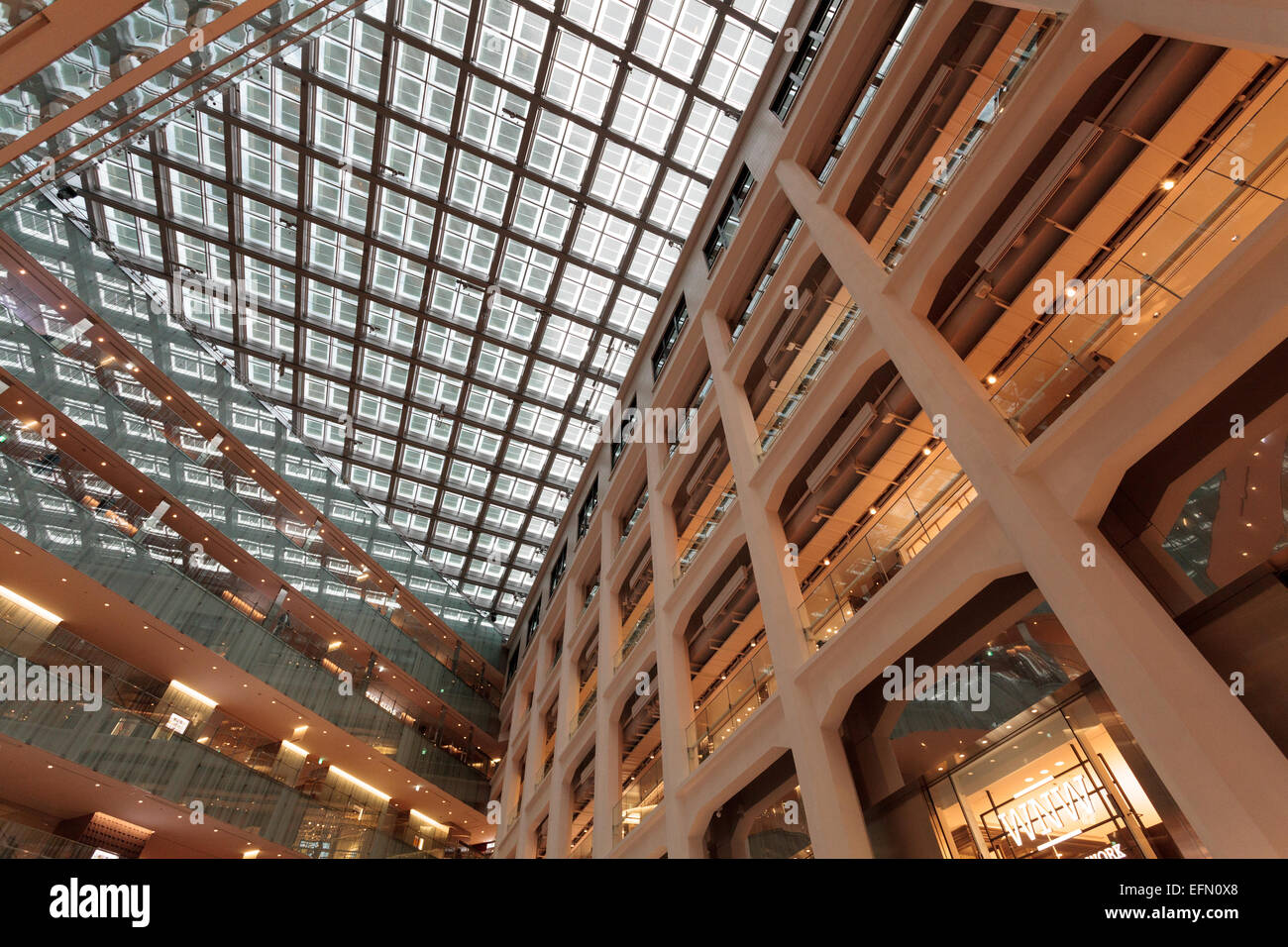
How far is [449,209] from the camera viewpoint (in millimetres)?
25016

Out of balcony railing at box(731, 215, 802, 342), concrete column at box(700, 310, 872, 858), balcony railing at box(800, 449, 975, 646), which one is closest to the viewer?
concrete column at box(700, 310, 872, 858)

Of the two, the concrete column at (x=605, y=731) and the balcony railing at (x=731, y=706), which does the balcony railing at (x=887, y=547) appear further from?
the concrete column at (x=605, y=731)

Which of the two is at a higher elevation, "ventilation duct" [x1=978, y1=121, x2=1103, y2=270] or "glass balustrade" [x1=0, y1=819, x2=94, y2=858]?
"ventilation duct" [x1=978, y1=121, x2=1103, y2=270]

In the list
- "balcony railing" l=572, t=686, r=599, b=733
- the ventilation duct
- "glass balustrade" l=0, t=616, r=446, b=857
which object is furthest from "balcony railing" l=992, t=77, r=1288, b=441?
"glass balustrade" l=0, t=616, r=446, b=857

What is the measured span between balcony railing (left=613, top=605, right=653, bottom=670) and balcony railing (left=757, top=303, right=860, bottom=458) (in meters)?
6.14

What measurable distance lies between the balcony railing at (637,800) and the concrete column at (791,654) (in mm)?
5483

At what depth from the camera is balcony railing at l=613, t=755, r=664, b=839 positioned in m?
15.0

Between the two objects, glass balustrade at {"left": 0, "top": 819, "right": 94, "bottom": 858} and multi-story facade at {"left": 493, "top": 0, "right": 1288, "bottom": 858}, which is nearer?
multi-story facade at {"left": 493, "top": 0, "right": 1288, "bottom": 858}

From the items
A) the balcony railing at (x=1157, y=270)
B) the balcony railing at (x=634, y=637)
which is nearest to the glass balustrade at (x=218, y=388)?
the balcony railing at (x=634, y=637)

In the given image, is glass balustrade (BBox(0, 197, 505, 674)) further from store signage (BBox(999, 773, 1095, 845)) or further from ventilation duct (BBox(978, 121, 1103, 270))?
store signage (BBox(999, 773, 1095, 845))

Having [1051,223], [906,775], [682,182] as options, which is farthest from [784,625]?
[682,182]

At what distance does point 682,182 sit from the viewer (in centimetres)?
2419

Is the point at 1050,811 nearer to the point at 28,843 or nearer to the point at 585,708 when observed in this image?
the point at 585,708

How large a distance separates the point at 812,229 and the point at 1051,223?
4722mm
